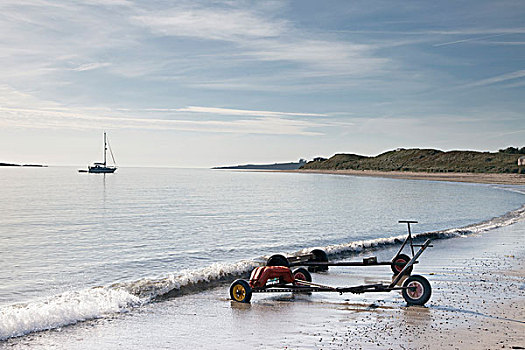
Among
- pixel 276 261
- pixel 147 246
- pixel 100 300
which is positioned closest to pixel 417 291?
pixel 276 261

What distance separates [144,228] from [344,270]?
15.8 meters

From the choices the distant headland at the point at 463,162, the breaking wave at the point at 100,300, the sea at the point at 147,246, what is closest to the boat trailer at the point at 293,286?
the sea at the point at 147,246

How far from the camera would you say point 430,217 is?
3406 cm

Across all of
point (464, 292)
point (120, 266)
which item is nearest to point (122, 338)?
point (464, 292)

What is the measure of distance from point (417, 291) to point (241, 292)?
334 centimetres

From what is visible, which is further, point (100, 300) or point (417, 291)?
point (100, 300)

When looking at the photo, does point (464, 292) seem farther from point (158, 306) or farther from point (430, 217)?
point (430, 217)

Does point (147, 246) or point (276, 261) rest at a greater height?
point (276, 261)

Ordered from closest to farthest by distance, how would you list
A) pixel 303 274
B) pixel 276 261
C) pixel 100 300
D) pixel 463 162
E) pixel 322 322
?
pixel 322 322, pixel 100 300, pixel 276 261, pixel 303 274, pixel 463 162

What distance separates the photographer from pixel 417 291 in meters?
9.45

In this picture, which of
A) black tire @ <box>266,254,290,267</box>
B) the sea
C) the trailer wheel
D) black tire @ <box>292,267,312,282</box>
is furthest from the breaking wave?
black tire @ <box>292,267,312,282</box>

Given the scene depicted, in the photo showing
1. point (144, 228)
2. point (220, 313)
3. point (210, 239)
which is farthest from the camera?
point (144, 228)

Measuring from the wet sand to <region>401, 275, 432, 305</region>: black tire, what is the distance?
0.14 meters

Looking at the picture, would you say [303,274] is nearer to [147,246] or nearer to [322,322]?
[322,322]
